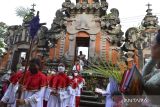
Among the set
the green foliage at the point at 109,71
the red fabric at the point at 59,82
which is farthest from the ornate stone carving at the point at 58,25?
the green foliage at the point at 109,71

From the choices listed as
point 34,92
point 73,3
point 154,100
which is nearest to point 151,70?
point 154,100

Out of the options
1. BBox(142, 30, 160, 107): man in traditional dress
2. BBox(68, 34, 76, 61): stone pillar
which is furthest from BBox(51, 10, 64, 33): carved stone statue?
BBox(142, 30, 160, 107): man in traditional dress

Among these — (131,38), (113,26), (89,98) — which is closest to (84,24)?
(113,26)

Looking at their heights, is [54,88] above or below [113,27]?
below

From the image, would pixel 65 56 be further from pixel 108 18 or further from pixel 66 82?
pixel 66 82

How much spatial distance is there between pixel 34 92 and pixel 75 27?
49.0 feet

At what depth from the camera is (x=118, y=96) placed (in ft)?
8.45

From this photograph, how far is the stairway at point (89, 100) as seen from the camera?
432 inches

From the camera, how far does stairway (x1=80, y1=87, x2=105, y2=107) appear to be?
11.0m

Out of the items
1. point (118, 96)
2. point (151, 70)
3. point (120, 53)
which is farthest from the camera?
point (120, 53)

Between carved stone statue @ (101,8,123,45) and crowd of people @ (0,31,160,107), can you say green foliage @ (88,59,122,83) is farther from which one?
carved stone statue @ (101,8,123,45)

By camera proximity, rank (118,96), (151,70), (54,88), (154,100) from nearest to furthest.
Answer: (154,100) → (151,70) → (118,96) → (54,88)

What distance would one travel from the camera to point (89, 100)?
12.0 m

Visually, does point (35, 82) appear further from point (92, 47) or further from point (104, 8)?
point (104, 8)
